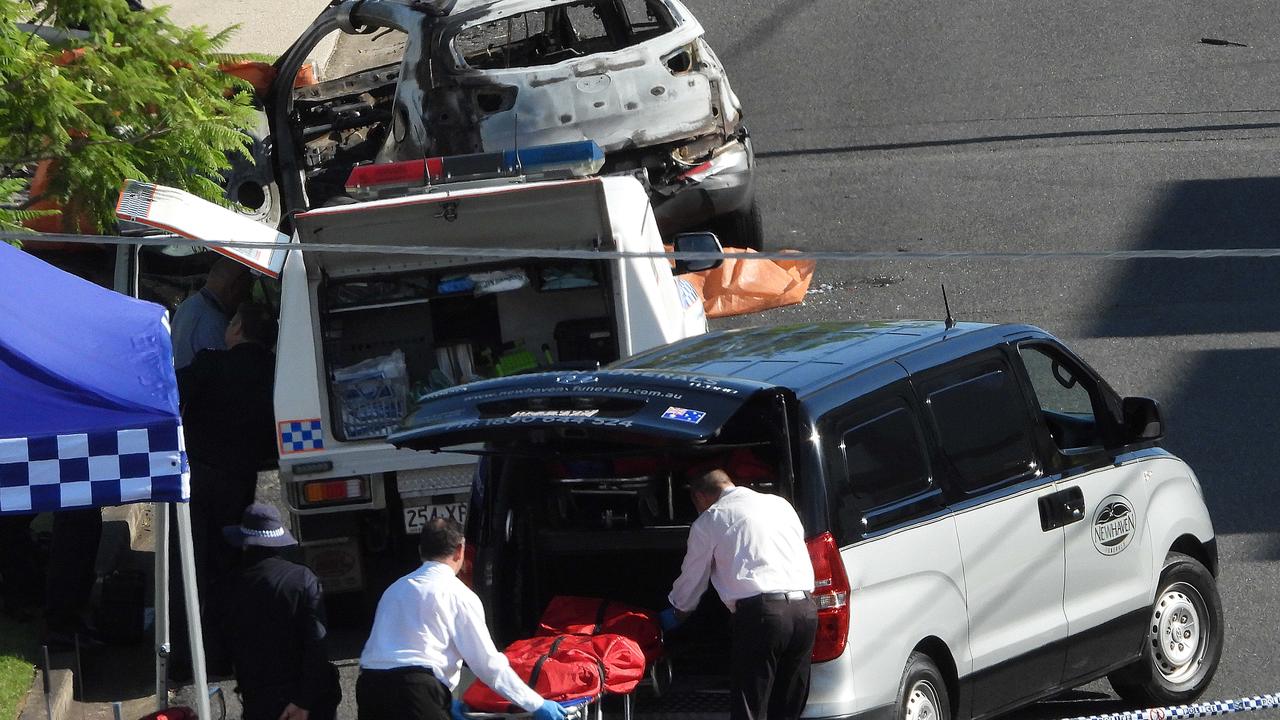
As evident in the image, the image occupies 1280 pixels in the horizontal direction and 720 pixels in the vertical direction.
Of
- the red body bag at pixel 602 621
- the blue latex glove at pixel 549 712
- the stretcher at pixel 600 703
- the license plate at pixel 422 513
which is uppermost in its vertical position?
the license plate at pixel 422 513

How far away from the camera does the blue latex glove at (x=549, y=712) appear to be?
518 centimetres

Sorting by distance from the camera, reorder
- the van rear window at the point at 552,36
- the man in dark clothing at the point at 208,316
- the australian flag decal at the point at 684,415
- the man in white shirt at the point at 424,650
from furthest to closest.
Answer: the van rear window at the point at 552,36
the man in dark clothing at the point at 208,316
the man in white shirt at the point at 424,650
the australian flag decal at the point at 684,415

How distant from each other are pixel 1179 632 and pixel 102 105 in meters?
5.86

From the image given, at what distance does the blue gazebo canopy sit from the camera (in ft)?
17.9

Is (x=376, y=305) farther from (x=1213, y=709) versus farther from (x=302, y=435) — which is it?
(x=1213, y=709)

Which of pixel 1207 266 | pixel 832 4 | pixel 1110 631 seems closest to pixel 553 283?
pixel 1110 631

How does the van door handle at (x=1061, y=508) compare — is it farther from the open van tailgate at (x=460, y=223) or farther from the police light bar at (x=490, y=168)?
the police light bar at (x=490, y=168)

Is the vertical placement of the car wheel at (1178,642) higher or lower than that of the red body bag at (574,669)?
lower

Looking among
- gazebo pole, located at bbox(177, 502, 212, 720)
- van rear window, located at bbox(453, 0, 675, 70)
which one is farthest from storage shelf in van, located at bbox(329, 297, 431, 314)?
van rear window, located at bbox(453, 0, 675, 70)

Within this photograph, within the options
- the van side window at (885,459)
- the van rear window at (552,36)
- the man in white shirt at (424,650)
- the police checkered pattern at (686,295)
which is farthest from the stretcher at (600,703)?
the van rear window at (552,36)

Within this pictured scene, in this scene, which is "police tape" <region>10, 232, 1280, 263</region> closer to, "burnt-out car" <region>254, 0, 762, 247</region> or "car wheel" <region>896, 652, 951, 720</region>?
"car wheel" <region>896, 652, 951, 720</region>

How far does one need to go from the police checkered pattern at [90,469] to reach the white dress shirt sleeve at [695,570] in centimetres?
183

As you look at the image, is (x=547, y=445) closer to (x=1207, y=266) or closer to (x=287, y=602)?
(x=287, y=602)

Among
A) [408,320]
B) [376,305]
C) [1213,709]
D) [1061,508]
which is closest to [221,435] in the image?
[376,305]
